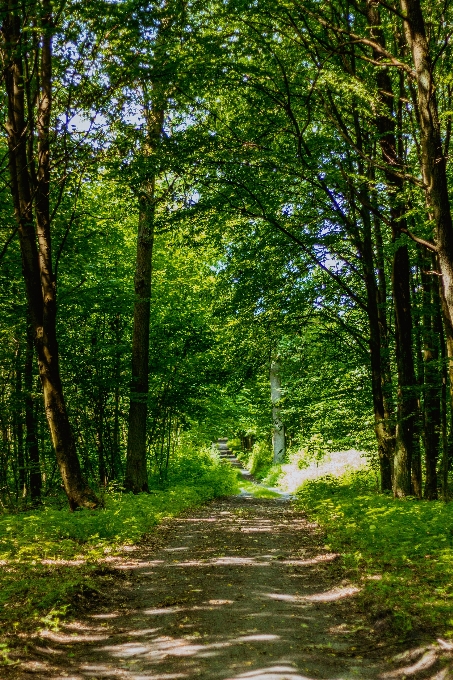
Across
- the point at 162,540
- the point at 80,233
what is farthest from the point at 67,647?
the point at 80,233

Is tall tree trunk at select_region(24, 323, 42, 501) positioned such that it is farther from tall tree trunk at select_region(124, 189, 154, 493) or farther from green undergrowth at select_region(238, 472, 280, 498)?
green undergrowth at select_region(238, 472, 280, 498)

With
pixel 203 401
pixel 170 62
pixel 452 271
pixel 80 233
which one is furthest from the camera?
pixel 203 401

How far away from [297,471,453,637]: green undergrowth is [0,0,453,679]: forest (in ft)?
0.12

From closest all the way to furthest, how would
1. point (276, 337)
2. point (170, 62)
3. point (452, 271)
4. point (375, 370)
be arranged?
point (452, 271) < point (170, 62) < point (375, 370) < point (276, 337)

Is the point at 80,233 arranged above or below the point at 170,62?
below

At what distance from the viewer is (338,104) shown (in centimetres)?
1020

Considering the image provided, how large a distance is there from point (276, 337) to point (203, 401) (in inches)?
209

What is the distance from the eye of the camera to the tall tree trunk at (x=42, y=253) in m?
8.87

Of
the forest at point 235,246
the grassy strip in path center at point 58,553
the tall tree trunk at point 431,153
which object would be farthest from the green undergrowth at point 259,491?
the tall tree trunk at point 431,153

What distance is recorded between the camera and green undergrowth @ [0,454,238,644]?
494cm

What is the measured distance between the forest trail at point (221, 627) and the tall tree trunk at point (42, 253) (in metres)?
2.40

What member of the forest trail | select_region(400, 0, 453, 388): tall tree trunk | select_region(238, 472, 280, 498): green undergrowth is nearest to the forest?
select_region(400, 0, 453, 388): tall tree trunk

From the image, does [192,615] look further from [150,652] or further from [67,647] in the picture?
[67,647]

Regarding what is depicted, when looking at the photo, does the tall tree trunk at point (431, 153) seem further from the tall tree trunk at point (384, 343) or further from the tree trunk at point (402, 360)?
the tall tree trunk at point (384, 343)
